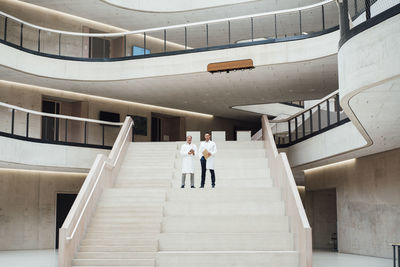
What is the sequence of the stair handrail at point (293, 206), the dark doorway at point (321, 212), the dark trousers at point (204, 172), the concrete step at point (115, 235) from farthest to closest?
1. the dark doorway at point (321, 212)
2. the dark trousers at point (204, 172)
3. the concrete step at point (115, 235)
4. the stair handrail at point (293, 206)

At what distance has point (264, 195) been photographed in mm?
15648

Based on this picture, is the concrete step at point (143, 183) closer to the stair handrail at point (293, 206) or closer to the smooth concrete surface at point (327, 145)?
the stair handrail at point (293, 206)

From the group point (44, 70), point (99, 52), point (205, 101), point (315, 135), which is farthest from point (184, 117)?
point (315, 135)

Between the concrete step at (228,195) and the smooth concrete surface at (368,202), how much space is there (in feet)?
14.8

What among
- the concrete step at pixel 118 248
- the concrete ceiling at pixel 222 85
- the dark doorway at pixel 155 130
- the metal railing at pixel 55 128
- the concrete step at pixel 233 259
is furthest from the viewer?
the dark doorway at pixel 155 130

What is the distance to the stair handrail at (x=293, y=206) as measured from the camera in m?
12.1

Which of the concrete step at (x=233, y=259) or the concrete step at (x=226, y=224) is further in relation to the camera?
the concrete step at (x=226, y=224)

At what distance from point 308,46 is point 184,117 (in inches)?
551

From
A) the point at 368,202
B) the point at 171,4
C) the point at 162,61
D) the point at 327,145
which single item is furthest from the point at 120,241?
the point at 171,4

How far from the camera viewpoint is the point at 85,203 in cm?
1423

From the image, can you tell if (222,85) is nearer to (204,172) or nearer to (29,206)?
(204,172)

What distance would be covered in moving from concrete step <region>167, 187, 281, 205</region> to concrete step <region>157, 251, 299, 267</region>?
2.92 meters

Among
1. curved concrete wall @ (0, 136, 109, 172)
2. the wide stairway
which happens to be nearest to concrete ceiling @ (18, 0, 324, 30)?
curved concrete wall @ (0, 136, 109, 172)

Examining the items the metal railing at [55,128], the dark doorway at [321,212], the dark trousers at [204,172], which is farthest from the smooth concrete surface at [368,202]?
the metal railing at [55,128]
